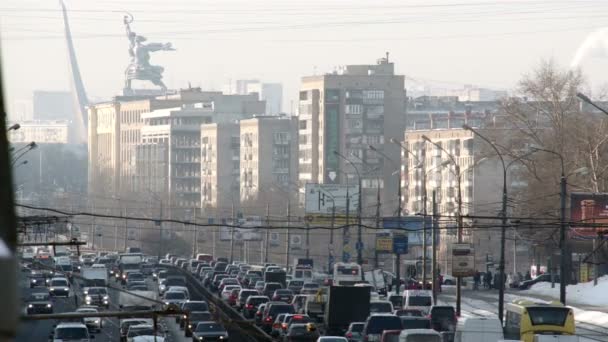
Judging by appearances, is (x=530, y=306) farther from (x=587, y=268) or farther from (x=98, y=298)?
(x=587, y=268)

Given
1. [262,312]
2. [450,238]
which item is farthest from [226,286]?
[450,238]

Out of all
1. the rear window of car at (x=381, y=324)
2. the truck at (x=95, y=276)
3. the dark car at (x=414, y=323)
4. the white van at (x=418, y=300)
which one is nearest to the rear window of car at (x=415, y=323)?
the dark car at (x=414, y=323)

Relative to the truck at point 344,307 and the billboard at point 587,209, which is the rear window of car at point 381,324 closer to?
the truck at point 344,307

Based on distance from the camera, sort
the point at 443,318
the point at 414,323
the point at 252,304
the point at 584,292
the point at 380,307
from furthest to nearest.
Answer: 1. the point at 584,292
2. the point at 252,304
3. the point at 380,307
4. the point at 443,318
5. the point at 414,323

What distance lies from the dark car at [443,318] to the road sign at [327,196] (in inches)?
1434

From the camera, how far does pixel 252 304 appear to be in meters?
53.6

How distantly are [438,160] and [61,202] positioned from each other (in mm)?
39870

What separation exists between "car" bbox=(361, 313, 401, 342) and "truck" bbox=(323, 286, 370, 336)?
777 centimetres

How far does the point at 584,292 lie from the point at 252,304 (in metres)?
15.3

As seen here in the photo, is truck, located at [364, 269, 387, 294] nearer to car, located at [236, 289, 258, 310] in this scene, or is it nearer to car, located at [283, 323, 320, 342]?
car, located at [236, 289, 258, 310]

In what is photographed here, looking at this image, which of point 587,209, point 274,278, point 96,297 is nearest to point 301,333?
point 587,209

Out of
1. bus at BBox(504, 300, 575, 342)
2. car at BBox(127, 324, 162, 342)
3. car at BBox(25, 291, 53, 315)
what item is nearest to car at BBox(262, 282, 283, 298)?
car at BBox(25, 291, 53, 315)

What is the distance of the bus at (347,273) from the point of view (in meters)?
64.9

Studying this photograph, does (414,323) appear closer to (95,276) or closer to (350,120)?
(95,276)
